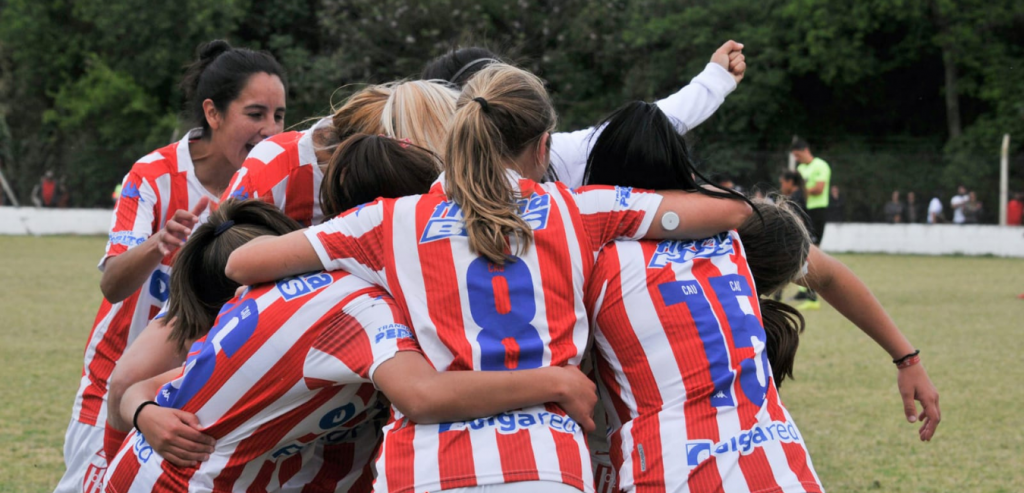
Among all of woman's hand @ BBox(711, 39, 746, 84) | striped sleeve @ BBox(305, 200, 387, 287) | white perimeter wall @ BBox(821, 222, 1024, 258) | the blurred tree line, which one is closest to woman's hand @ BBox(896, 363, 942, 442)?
woman's hand @ BBox(711, 39, 746, 84)

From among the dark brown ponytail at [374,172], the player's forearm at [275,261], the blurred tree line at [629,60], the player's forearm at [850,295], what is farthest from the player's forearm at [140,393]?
the blurred tree line at [629,60]

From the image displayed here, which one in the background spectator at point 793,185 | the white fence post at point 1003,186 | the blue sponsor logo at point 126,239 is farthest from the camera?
the white fence post at point 1003,186

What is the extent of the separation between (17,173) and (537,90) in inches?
1354

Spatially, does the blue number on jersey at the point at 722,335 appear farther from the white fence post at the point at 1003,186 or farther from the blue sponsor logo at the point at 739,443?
the white fence post at the point at 1003,186

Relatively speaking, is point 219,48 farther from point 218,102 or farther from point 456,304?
point 456,304

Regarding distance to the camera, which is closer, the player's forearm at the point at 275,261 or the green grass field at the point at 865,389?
the player's forearm at the point at 275,261

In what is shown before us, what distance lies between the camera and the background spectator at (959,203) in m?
24.3

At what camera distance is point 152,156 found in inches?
151

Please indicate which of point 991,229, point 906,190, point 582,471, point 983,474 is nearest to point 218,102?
point 582,471

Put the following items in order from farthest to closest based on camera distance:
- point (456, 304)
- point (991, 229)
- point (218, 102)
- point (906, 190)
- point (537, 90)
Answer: point (906, 190)
point (991, 229)
point (218, 102)
point (537, 90)
point (456, 304)

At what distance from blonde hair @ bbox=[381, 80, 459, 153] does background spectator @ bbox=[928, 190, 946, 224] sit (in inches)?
943

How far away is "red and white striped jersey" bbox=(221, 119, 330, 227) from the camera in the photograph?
10.3ft

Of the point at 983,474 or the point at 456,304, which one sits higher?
the point at 456,304

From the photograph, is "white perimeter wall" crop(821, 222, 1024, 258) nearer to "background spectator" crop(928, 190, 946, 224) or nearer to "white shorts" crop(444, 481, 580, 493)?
"background spectator" crop(928, 190, 946, 224)
